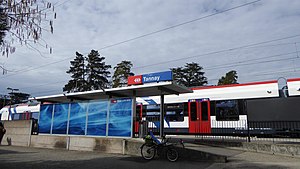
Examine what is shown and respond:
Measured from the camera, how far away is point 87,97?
1422 centimetres

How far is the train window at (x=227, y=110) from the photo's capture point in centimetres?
1445

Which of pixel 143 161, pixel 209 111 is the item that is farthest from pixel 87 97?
pixel 209 111

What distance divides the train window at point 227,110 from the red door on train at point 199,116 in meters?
0.70

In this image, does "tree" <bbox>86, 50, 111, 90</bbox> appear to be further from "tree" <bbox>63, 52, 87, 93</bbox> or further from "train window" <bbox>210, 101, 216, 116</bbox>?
"train window" <bbox>210, 101, 216, 116</bbox>

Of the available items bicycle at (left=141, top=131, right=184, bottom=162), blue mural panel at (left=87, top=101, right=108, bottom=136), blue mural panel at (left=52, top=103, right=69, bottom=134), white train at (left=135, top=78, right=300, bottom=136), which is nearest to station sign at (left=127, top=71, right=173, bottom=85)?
white train at (left=135, top=78, right=300, bottom=136)

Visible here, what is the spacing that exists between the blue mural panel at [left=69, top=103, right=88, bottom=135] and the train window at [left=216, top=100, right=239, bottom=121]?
8214mm

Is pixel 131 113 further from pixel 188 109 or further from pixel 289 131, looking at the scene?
pixel 289 131

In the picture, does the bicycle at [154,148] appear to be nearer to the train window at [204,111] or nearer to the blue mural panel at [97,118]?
the blue mural panel at [97,118]

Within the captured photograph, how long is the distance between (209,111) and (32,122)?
11389 mm

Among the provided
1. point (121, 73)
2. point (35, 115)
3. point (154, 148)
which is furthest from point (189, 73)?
point (154, 148)

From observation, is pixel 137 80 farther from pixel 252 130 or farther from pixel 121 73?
pixel 121 73

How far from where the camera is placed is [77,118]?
42.7 feet

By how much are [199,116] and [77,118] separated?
7.80 m

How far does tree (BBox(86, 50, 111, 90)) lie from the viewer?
5412 cm
